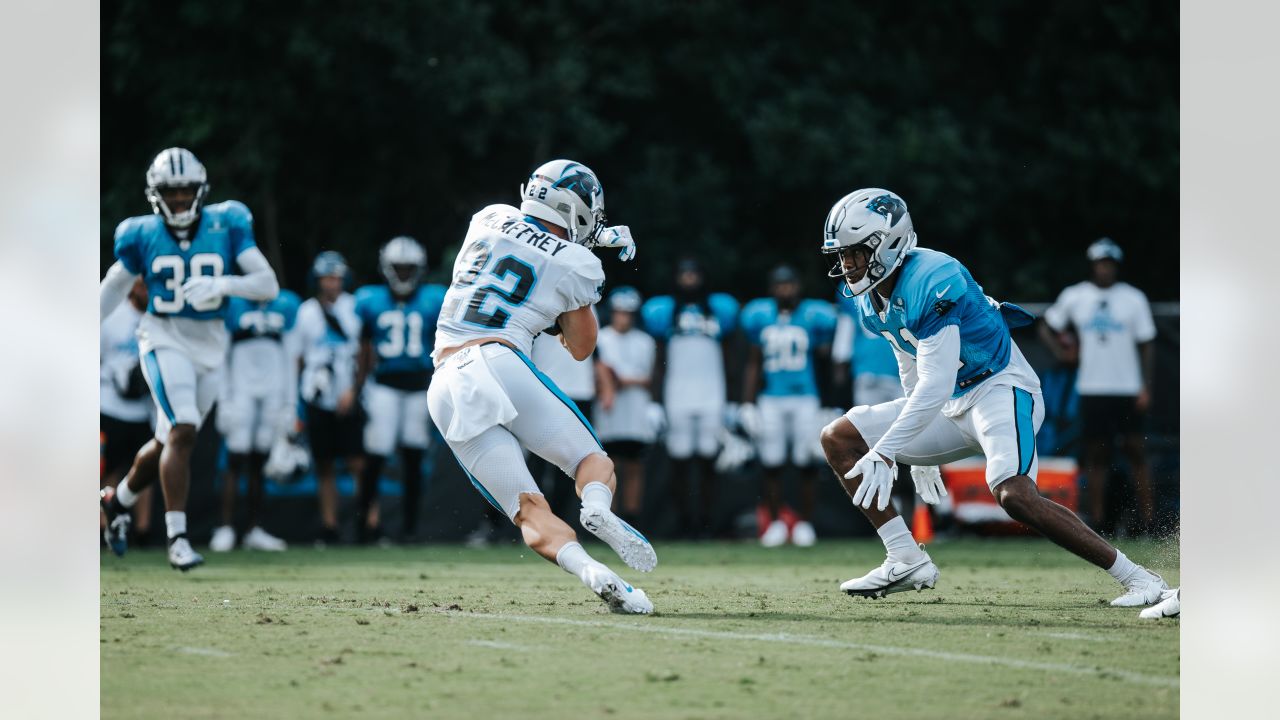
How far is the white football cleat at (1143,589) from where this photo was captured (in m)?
5.41

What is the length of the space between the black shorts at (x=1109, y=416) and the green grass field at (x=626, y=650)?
3301mm

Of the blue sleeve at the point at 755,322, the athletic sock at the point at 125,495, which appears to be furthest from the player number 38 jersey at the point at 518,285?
the blue sleeve at the point at 755,322

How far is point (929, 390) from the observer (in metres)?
5.34

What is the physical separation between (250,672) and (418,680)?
486mm

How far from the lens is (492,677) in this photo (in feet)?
13.6

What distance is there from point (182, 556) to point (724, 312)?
449 cm

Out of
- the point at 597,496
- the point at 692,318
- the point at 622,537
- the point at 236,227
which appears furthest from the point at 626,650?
the point at 692,318

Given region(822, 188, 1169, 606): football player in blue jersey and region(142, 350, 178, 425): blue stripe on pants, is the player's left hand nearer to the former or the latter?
region(142, 350, 178, 425): blue stripe on pants

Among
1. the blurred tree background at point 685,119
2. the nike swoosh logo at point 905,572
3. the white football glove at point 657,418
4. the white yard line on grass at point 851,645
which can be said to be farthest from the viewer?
the blurred tree background at point 685,119

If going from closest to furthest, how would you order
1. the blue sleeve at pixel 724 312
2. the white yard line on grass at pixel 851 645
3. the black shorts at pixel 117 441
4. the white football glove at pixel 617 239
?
1. the white yard line on grass at pixel 851 645
2. the white football glove at pixel 617 239
3. the black shorts at pixel 117 441
4. the blue sleeve at pixel 724 312

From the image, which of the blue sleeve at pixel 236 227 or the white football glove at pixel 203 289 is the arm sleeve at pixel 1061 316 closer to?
the blue sleeve at pixel 236 227
